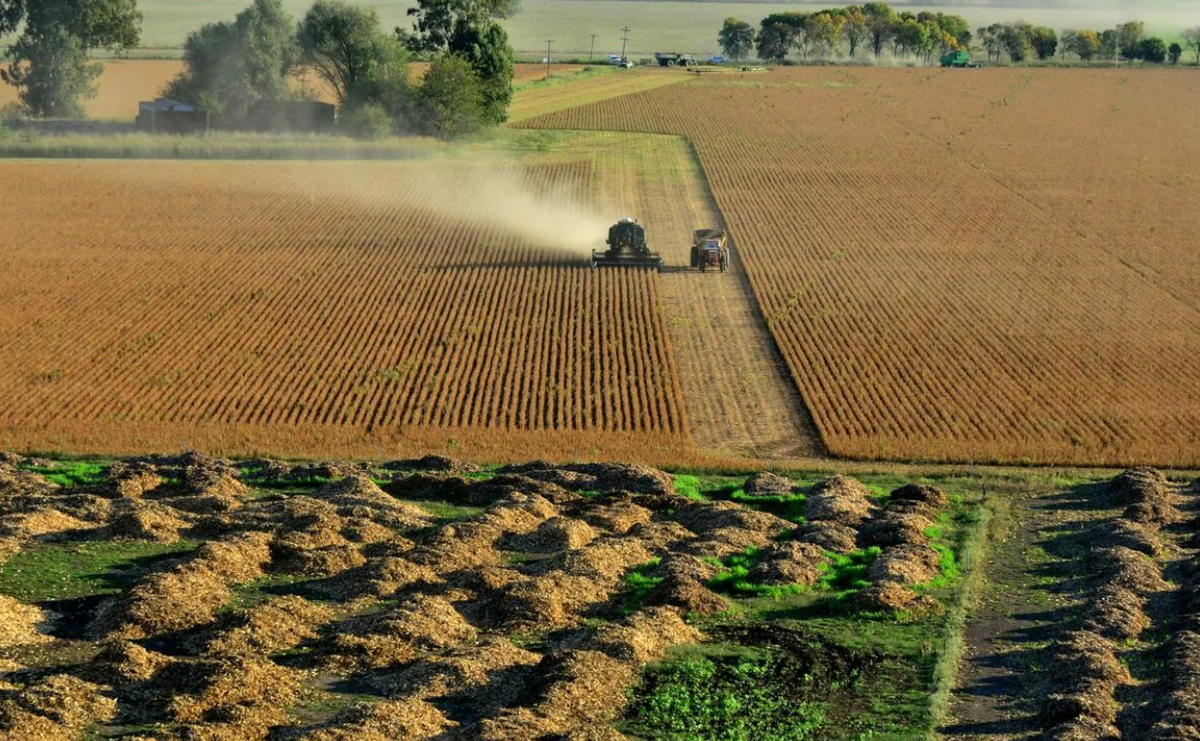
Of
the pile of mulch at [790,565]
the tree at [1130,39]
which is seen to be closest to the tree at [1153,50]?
the tree at [1130,39]

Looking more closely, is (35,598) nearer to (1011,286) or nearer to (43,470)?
(43,470)

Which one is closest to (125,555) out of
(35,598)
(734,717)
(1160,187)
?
(35,598)

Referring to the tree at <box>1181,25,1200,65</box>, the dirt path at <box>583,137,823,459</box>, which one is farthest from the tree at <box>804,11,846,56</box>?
the dirt path at <box>583,137,823,459</box>

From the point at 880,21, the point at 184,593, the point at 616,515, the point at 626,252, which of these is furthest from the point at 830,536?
the point at 880,21

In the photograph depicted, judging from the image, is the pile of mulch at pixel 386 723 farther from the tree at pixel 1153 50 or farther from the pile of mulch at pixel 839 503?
the tree at pixel 1153 50

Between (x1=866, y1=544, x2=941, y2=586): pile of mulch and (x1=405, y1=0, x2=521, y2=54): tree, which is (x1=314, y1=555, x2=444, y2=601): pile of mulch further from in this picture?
(x1=405, y1=0, x2=521, y2=54): tree

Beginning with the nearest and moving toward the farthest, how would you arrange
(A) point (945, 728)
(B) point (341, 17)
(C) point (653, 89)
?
(A) point (945, 728)
(B) point (341, 17)
(C) point (653, 89)

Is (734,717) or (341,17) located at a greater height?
(341,17)
